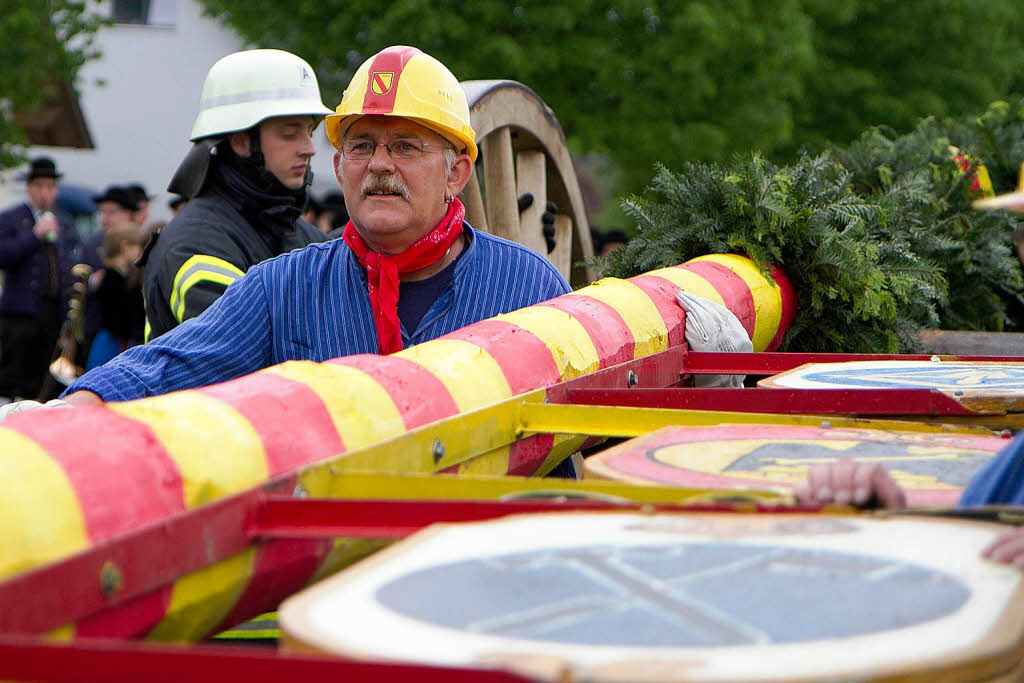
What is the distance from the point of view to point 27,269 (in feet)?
38.7

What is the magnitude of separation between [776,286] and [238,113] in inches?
80.1

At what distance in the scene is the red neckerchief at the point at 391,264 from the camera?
13.1 feet

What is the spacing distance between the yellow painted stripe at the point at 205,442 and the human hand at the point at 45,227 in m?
9.89

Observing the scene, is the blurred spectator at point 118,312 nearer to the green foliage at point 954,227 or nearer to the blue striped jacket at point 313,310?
the green foliage at point 954,227

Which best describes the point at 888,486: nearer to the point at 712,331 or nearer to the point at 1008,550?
the point at 1008,550

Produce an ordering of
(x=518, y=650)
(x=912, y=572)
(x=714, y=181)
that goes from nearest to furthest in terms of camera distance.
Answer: (x=518, y=650) < (x=912, y=572) < (x=714, y=181)

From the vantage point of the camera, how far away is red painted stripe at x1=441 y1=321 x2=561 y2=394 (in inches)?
133

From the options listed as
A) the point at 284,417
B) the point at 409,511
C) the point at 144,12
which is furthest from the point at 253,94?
the point at 144,12

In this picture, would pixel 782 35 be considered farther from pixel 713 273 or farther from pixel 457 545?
pixel 457 545

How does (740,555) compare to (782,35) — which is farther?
(782,35)

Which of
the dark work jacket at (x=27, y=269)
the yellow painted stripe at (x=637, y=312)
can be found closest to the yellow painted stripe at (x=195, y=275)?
the yellow painted stripe at (x=637, y=312)

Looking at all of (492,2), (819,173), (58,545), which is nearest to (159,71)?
(492,2)

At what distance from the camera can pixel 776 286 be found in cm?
564

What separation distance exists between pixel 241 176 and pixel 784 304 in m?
2.03
